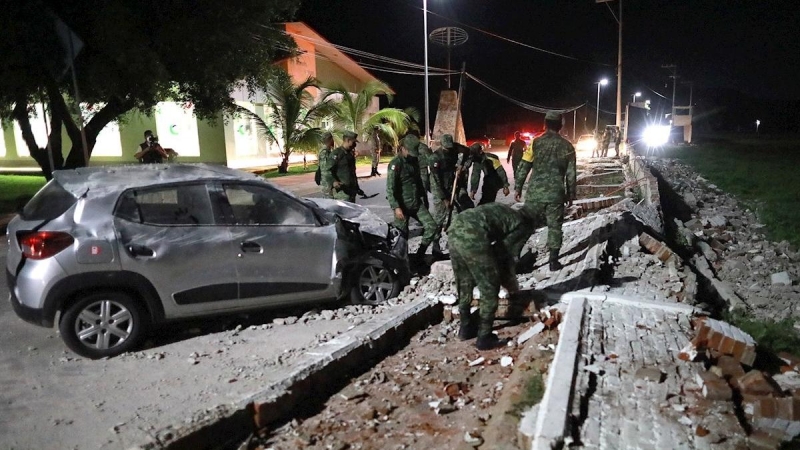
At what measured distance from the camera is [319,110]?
75.7 ft

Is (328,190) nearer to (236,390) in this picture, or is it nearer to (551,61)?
(236,390)

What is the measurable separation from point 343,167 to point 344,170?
5 centimetres

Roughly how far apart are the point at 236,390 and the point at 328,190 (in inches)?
187

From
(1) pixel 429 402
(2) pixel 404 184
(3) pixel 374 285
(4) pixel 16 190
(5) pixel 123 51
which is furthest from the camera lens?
(4) pixel 16 190

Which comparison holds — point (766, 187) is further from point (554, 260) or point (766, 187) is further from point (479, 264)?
point (479, 264)

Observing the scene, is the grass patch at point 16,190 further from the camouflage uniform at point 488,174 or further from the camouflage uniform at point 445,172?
the camouflage uniform at point 488,174

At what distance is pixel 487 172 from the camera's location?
8820mm

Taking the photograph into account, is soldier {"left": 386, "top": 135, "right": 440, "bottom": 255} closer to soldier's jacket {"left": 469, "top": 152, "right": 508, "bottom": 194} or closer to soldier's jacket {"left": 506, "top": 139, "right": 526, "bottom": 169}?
soldier's jacket {"left": 469, "top": 152, "right": 508, "bottom": 194}

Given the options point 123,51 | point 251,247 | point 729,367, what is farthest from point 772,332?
point 123,51

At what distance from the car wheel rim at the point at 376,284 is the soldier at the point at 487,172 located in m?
2.86

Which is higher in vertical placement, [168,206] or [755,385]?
[168,206]

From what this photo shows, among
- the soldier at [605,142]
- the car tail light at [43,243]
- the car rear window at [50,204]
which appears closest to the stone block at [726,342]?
the car tail light at [43,243]

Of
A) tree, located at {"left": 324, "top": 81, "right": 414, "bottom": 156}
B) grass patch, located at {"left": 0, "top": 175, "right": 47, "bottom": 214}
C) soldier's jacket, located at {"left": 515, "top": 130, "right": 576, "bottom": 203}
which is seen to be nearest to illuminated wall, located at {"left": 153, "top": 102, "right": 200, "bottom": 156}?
grass patch, located at {"left": 0, "top": 175, "right": 47, "bottom": 214}

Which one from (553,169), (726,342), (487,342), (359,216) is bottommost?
(487,342)
